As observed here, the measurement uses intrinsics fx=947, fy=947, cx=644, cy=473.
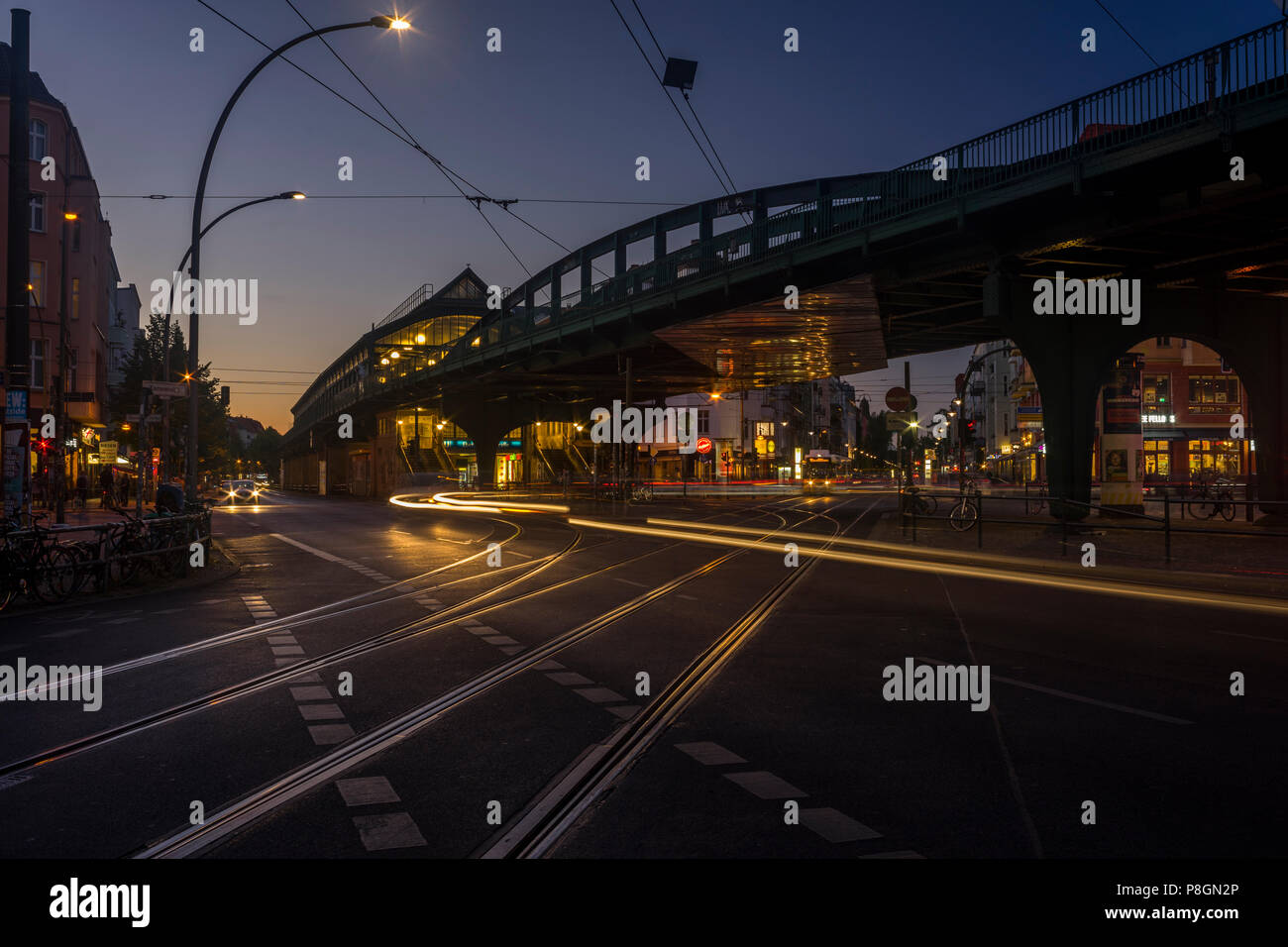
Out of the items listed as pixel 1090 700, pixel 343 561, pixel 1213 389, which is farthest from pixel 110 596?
pixel 1213 389

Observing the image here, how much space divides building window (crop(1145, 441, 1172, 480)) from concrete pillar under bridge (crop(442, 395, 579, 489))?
1529 inches

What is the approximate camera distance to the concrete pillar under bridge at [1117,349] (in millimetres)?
24203

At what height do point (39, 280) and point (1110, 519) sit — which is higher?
point (39, 280)

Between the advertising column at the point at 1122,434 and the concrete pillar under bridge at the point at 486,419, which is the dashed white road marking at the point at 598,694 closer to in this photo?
the advertising column at the point at 1122,434

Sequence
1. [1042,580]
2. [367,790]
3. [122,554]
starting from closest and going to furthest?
[367,790]
[122,554]
[1042,580]

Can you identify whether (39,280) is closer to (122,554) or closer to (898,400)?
(122,554)

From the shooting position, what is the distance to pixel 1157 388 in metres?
55.7

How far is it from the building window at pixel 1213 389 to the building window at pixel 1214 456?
8.02 ft

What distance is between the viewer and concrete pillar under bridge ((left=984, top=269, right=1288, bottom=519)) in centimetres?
2420

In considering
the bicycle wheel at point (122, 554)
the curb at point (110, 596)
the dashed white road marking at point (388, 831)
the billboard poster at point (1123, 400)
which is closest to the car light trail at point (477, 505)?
the billboard poster at point (1123, 400)

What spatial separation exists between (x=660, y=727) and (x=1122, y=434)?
77.2 ft

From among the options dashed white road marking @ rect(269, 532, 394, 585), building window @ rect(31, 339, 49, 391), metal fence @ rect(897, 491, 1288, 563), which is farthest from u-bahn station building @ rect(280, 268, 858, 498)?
metal fence @ rect(897, 491, 1288, 563)
